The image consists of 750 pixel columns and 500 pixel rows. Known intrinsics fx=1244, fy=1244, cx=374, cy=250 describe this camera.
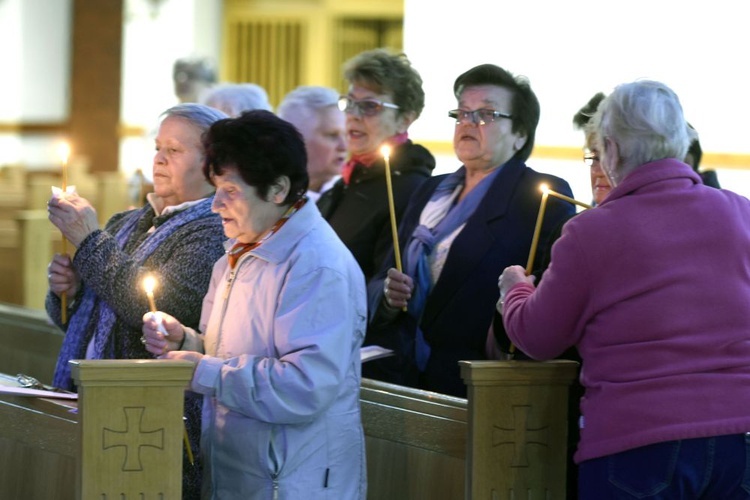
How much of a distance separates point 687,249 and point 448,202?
1216mm

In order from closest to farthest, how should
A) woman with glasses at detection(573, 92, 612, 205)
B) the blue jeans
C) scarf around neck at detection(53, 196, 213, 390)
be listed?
the blue jeans, woman with glasses at detection(573, 92, 612, 205), scarf around neck at detection(53, 196, 213, 390)

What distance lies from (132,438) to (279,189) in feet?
1.91

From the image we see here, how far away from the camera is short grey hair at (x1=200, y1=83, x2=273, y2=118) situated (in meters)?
4.66

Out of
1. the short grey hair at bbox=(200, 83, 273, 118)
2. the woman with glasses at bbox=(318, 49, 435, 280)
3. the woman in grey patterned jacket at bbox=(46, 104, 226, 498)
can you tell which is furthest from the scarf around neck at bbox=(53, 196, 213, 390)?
the short grey hair at bbox=(200, 83, 273, 118)

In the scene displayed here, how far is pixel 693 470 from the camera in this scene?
2238mm

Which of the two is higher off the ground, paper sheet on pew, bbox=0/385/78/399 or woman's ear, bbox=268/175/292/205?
woman's ear, bbox=268/175/292/205

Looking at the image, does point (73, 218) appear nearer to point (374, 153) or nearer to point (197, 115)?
point (197, 115)

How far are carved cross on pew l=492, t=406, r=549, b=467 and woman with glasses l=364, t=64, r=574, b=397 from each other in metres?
0.68

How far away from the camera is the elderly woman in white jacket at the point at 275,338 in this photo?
2.40 m

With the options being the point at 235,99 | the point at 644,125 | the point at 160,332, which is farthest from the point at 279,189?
the point at 235,99

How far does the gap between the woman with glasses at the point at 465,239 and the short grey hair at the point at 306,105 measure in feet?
3.57

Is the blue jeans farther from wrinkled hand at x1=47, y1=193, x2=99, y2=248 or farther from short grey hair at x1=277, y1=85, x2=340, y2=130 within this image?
short grey hair at x1=277, y1=85, x2=340, y2=130

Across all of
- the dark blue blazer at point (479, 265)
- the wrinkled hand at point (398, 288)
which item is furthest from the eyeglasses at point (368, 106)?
the wrinkled hand at point (398, 288)

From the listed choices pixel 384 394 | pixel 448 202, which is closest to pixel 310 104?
pixel 448 202
